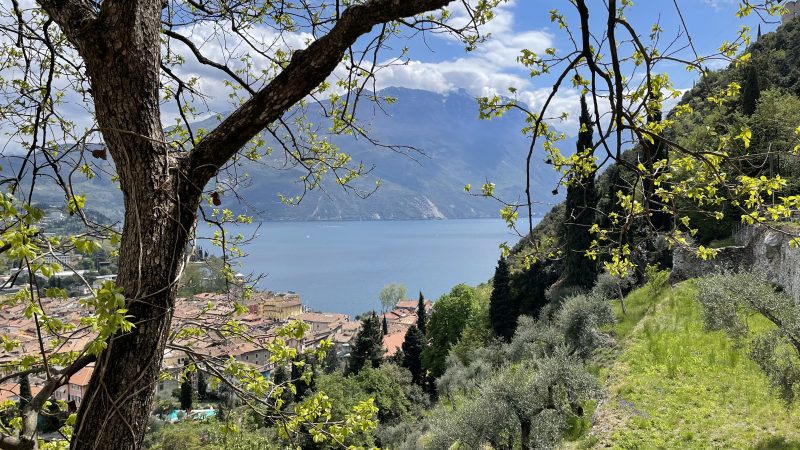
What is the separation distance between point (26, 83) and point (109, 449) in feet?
9.13

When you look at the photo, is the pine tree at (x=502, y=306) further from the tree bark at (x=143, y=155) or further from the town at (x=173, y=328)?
the tree bark at (x=143, y=155)

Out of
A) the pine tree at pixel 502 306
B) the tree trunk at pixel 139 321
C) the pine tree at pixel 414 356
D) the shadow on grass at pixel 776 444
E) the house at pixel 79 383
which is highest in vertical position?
the tree trunk at pixel 139 321

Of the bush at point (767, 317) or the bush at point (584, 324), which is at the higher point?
the bush at point (767, 317)

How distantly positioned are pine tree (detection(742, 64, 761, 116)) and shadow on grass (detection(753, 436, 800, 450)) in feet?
74.6

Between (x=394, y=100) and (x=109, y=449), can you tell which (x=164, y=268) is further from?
(x=394, y=100)

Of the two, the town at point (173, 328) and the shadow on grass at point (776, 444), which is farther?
the shadow on grass at point (776, 444)

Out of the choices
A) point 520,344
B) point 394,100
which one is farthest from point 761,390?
point 394,100

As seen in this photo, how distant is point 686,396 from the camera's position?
1063 cm

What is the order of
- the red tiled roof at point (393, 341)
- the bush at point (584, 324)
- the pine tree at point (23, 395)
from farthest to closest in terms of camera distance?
the red tiled roof at point (393, 341)
the bush at point (584, 324)
the pine tree at point (23, 395)

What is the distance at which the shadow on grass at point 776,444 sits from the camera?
25.8 ft

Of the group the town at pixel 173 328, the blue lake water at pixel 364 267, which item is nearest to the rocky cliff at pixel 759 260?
the town at pixel 173 328

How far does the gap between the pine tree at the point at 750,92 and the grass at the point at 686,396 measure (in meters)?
16.6

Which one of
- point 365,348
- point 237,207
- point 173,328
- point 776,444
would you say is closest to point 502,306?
point 365,348

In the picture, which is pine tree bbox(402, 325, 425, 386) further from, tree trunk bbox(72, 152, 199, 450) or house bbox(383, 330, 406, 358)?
tree trunk bbox(72, 152, 199, 450)
